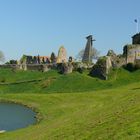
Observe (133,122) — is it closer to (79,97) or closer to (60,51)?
(79,97)

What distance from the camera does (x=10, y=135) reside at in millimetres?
48875

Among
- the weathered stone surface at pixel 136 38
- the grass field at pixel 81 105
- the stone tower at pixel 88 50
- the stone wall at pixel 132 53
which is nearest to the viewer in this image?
the grass field at pixel 81 105

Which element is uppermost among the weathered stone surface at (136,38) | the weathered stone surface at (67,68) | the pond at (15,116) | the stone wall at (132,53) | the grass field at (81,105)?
the weathered stone surface at (136,38)

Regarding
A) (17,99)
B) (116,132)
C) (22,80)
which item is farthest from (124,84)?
(116,132)

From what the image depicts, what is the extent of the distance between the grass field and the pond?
2224mm

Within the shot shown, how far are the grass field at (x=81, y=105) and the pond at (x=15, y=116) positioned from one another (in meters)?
2.22

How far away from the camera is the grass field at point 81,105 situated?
31.2 m

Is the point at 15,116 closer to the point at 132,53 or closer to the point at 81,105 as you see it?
the point at 81,105

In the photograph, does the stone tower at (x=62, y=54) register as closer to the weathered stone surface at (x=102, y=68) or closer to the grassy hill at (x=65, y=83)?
the grassy hill at (x=65, y=83)

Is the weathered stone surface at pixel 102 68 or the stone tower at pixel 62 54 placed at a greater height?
the stone tower at pixel 62 54

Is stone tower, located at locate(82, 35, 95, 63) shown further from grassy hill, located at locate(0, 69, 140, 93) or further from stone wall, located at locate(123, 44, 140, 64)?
stone wall, located at locate(123, 44, 140, 64)

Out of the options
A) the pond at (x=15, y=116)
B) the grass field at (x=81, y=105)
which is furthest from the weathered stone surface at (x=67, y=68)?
the pond at (x=15, y=116)

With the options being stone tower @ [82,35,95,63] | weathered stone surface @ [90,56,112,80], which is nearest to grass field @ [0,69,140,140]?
weathered stone surface @ [90,56,112,80]

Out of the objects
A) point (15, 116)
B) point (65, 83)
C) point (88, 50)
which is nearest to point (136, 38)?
point (88, 50)
